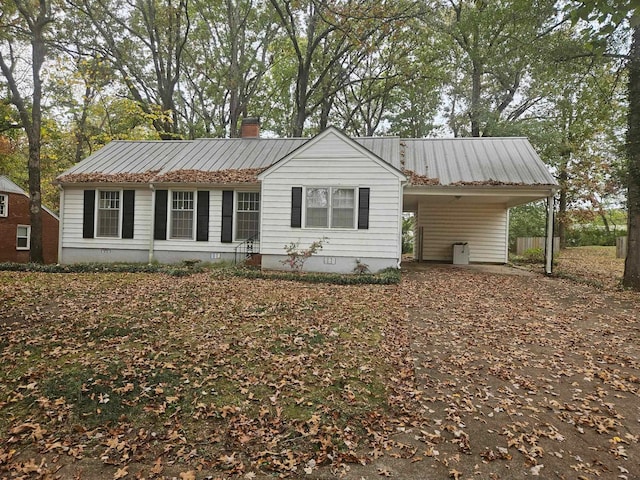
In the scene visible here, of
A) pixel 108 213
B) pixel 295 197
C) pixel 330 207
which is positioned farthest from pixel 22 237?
pixel 330 207

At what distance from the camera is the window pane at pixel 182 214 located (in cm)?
1380

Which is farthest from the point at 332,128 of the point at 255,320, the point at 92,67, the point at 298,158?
the point at 92,67

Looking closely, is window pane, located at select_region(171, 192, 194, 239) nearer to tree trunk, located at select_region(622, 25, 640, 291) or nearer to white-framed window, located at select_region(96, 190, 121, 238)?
white-framed window, located at select_region(96, 190, 121, 238)

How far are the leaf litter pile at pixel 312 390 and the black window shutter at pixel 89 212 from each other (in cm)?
701

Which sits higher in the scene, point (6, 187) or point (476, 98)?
point (476, 98)

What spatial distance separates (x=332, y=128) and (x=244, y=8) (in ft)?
45.4

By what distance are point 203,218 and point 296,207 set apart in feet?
11.8

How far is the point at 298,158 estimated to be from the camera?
482 inches

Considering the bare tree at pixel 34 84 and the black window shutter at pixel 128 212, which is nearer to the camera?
the bare tree at pixel 34 84

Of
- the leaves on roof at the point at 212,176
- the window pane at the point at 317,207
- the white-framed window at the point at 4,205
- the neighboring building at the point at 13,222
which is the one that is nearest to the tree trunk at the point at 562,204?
the window pane at the point at 317,207

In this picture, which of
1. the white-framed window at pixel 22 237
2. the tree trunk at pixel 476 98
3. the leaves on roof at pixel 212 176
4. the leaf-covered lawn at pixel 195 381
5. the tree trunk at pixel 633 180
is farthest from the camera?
the tree trunk at pixel 476 98

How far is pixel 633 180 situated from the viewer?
9961mm

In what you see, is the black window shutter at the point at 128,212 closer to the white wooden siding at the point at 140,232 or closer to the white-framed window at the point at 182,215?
the white wooden siding at the point at 140,232

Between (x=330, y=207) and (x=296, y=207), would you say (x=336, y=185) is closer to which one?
(x=330, y=207)
